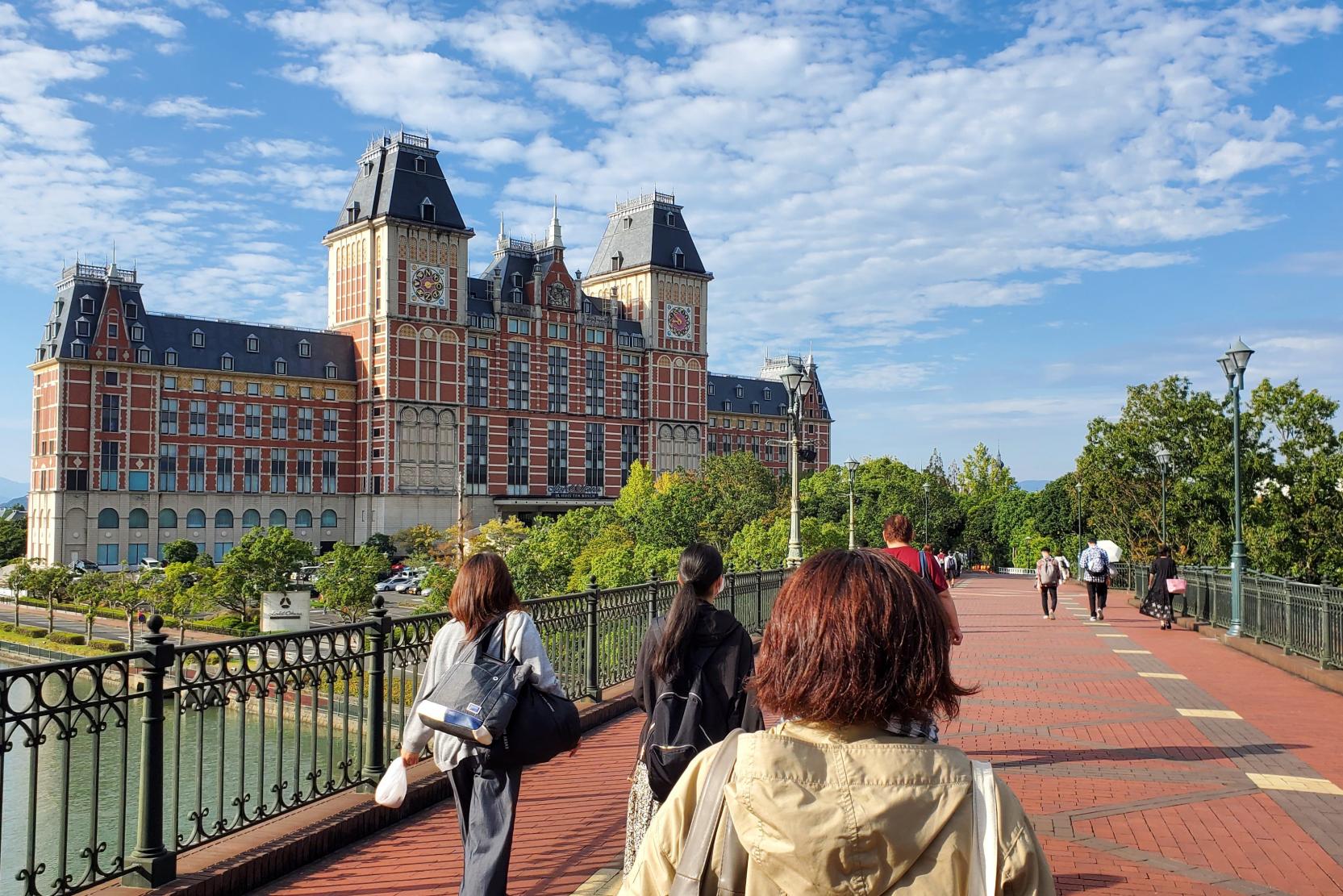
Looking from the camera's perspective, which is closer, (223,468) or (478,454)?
(223,468)

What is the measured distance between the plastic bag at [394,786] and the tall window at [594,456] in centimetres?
7641

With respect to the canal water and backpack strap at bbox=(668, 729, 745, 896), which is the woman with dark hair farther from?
backpack strap at bbox=(668, 729, 745, 896)

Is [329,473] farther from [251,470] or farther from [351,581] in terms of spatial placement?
[351,581]

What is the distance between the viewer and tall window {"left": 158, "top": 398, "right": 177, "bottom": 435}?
64625 millimetres

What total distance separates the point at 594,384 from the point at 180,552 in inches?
1237

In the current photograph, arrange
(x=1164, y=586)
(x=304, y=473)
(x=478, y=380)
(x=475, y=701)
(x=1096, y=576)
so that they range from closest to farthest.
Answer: (x=475, y=701) → (x=1164, y=586) → (x=1096, y=576) → (x=304, y=473) → (x=478, y=380)

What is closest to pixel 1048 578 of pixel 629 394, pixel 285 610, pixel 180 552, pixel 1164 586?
pixel 1164 586

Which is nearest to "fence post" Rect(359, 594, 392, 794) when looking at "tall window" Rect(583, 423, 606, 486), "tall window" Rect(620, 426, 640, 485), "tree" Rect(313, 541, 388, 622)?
"tree" Rect(313, 541, 388, 622)

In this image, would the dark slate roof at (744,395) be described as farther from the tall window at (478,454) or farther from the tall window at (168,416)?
the tall window at (168,416)

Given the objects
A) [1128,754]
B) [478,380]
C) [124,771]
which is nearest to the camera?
[124,771]

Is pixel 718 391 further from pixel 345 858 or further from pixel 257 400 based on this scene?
pixel 345 858

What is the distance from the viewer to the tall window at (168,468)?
64.5 metres

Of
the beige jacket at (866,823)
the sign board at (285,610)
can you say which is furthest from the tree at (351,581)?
the beige jacket at (866,823)

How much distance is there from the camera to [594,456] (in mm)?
81688
